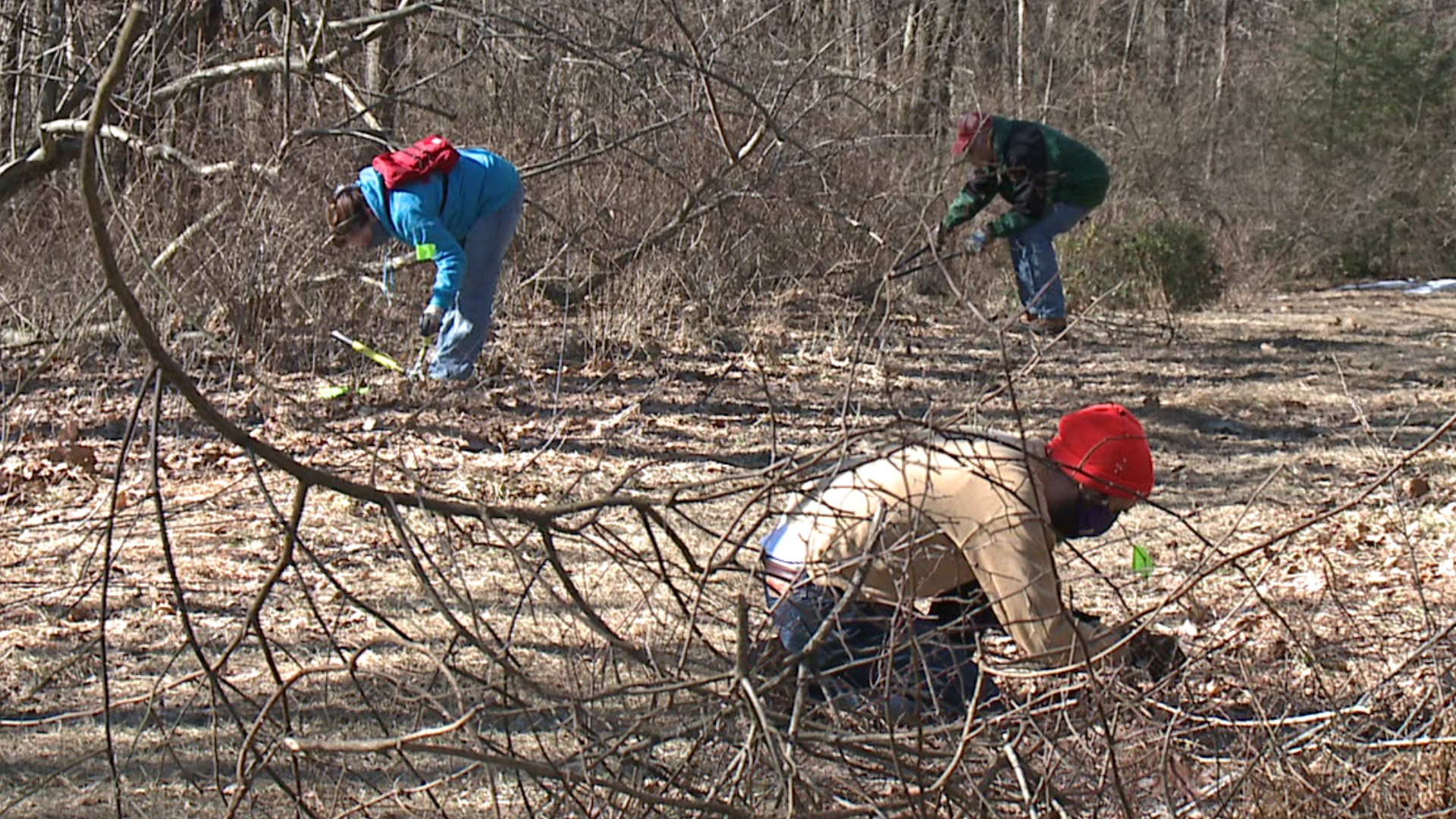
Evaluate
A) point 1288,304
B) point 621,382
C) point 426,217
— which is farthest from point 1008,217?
point 1288,304

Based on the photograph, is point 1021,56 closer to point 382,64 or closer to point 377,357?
point 382,64

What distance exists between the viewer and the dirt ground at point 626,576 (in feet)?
8.59

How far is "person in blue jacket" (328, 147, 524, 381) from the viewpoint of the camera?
6.89m

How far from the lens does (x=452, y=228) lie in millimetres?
7332

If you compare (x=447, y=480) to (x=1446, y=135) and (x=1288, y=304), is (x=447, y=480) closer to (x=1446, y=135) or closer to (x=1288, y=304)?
(x=1288, y=304)

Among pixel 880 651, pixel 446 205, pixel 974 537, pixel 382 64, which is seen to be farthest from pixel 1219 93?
pixel 880 651

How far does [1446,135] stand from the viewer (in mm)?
19750

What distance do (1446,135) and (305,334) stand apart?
16340mm

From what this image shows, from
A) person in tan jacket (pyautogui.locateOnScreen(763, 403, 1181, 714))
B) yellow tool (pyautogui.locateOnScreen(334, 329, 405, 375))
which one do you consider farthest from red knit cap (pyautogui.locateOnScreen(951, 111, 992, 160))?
person in tan jacket (pyautogui.locateOnScreen(763, 403, 1181, 714))

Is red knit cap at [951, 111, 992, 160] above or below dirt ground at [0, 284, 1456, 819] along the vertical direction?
above

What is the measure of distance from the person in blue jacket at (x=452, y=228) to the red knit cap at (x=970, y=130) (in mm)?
2829

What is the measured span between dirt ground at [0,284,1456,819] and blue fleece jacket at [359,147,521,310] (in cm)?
64

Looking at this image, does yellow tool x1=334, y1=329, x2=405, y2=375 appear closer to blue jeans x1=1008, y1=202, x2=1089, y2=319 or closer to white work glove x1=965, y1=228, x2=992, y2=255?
white work glove x1=965, y1=228, x2=992, y2=255

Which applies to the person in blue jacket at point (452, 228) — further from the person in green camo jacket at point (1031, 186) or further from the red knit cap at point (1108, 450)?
the red knit cap at point (1108, 450)
